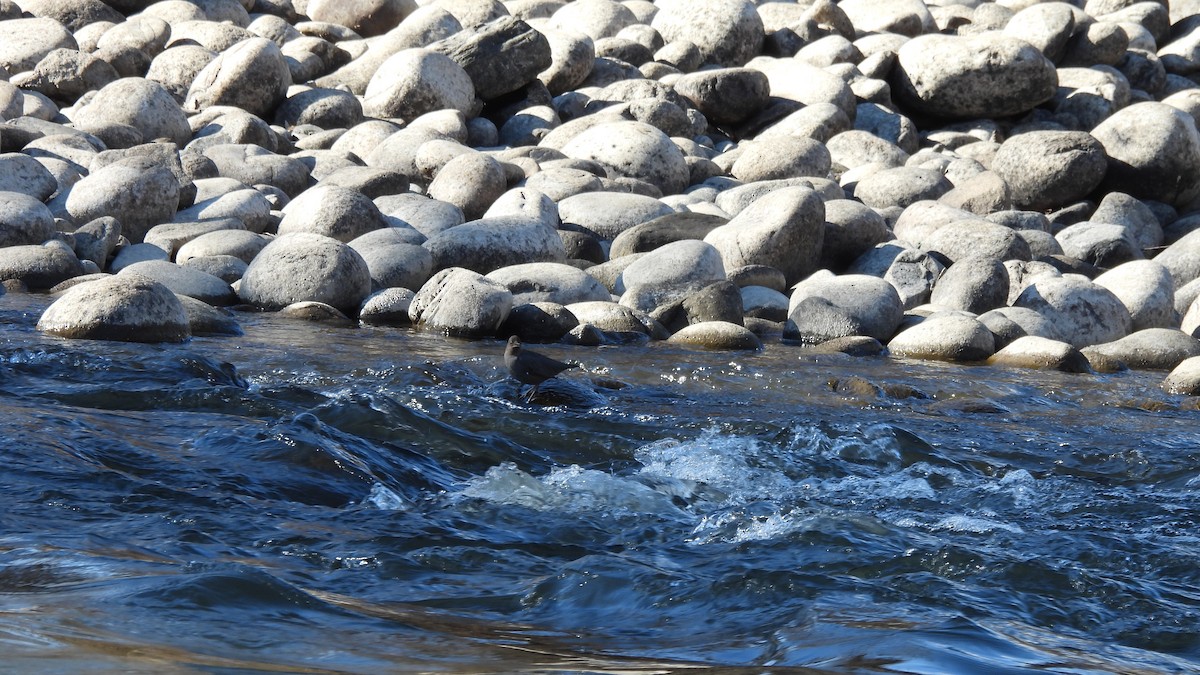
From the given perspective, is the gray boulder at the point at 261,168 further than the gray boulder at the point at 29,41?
No

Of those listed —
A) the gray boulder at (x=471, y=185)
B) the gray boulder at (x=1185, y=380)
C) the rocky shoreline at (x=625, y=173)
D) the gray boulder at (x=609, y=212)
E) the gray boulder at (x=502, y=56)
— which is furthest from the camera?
the gray boulder at (x=502, y=56)

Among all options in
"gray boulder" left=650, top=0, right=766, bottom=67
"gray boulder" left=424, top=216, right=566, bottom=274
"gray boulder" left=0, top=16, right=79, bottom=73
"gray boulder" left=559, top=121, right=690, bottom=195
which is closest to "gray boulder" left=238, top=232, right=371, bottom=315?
"gray boulder" left=424, top=216, right=566, bottom=274

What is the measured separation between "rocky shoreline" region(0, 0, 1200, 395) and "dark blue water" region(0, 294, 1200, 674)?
2026 mm

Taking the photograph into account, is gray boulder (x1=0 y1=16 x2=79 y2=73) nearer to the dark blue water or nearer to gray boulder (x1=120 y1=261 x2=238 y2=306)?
gray boulder (x1=120 y1=261 x2=238 y2=306)

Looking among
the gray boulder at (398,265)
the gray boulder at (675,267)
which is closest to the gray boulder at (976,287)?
the gray boulder at (675,267)

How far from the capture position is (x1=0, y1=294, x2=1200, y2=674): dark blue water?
9.22 feet

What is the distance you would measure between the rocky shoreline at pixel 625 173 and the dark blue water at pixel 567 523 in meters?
2.03

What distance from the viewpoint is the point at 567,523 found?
4.19 meters

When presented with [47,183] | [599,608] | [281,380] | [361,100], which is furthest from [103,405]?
[361,100]

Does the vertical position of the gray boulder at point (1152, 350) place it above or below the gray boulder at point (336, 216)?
below

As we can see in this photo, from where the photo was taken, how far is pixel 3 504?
3873 millimetres

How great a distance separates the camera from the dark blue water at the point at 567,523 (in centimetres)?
281

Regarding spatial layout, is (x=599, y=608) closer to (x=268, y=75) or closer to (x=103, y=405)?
(x=103, y=405)

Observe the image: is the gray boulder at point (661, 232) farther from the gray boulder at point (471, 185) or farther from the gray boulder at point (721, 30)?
the gray boulder at point (721, 30)
